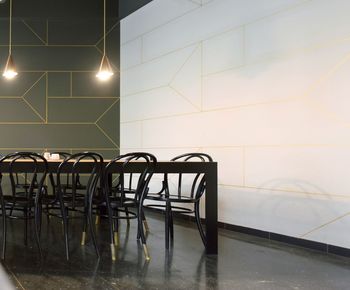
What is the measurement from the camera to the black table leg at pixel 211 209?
321 cm

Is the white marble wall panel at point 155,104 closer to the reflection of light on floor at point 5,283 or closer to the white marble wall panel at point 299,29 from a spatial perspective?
the white marble wall panel at point 299,29

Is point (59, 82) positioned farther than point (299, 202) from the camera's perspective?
Yes

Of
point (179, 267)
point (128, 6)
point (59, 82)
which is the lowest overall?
point (179, 267)

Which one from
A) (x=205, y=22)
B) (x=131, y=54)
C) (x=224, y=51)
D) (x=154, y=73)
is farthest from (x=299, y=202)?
(x=131, y=54)

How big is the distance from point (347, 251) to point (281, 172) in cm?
94

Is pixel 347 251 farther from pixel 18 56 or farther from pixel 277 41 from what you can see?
pixel 18 56

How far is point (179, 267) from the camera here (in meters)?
2.79

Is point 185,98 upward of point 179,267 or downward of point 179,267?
upward

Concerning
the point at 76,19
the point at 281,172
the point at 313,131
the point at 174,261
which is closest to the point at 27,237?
the point at 174,261

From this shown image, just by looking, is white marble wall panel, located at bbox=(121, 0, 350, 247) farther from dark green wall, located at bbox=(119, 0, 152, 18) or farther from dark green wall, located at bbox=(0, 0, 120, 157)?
dark green wall, located at bbox=(0, 0, 120, 157)

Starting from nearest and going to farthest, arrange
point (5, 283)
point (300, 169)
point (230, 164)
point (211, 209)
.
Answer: point (5, 283) → point (211, 209) → point (300, 169) → point (230, 164)

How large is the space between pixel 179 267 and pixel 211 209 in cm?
62

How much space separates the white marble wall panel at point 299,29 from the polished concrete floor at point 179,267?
1.91 meters

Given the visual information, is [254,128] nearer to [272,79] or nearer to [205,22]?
[272,79]
